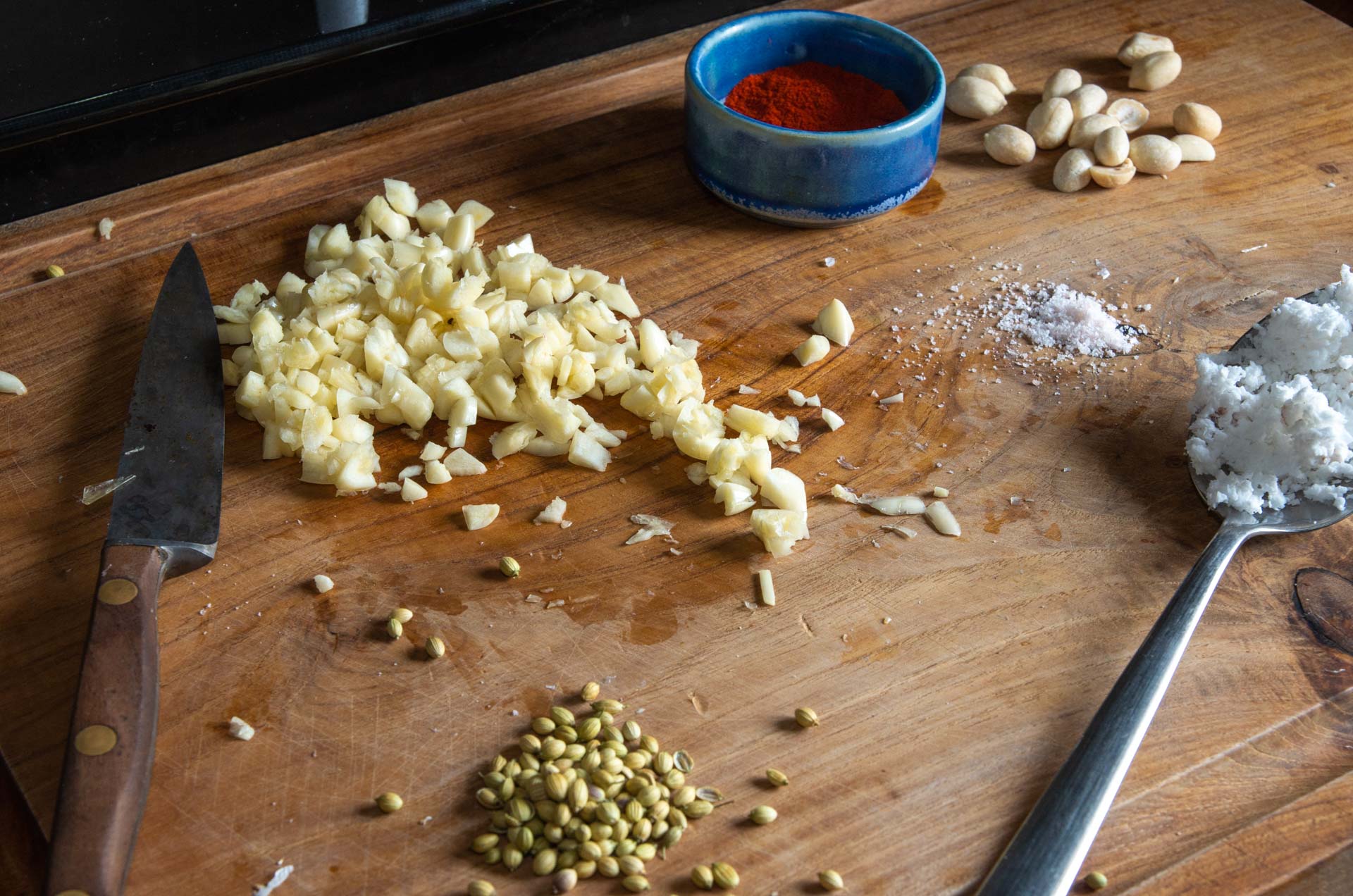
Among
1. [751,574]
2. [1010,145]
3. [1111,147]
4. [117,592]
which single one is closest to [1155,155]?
[1111,147]

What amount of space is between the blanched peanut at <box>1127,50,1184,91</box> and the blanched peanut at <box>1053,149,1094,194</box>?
22 centimetres

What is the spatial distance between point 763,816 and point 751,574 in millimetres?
228

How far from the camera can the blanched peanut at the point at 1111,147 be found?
4.61ft

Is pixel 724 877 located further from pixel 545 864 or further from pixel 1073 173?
pixel 1073 173

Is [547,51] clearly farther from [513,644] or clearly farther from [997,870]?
[997,870]

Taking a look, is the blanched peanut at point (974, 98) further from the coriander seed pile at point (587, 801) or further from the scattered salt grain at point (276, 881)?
the scattered salt grain at point (276, 881)

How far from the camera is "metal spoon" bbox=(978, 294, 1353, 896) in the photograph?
0.80 metres

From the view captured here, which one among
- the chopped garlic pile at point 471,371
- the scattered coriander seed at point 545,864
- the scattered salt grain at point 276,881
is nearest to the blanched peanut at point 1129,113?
the chopped garlic pile at point 471,371

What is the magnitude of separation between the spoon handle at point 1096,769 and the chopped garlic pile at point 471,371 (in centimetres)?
29

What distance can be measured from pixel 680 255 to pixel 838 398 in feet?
0.88

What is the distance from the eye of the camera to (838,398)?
1.17 m

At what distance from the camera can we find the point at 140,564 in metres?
0.93

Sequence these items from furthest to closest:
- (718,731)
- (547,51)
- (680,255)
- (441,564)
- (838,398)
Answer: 1. (547,51)
2. (680,255)
3. (838,398)
4. (441,564)
5. (718,731)

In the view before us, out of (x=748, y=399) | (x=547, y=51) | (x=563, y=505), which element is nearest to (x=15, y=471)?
(x=563, y=505)
